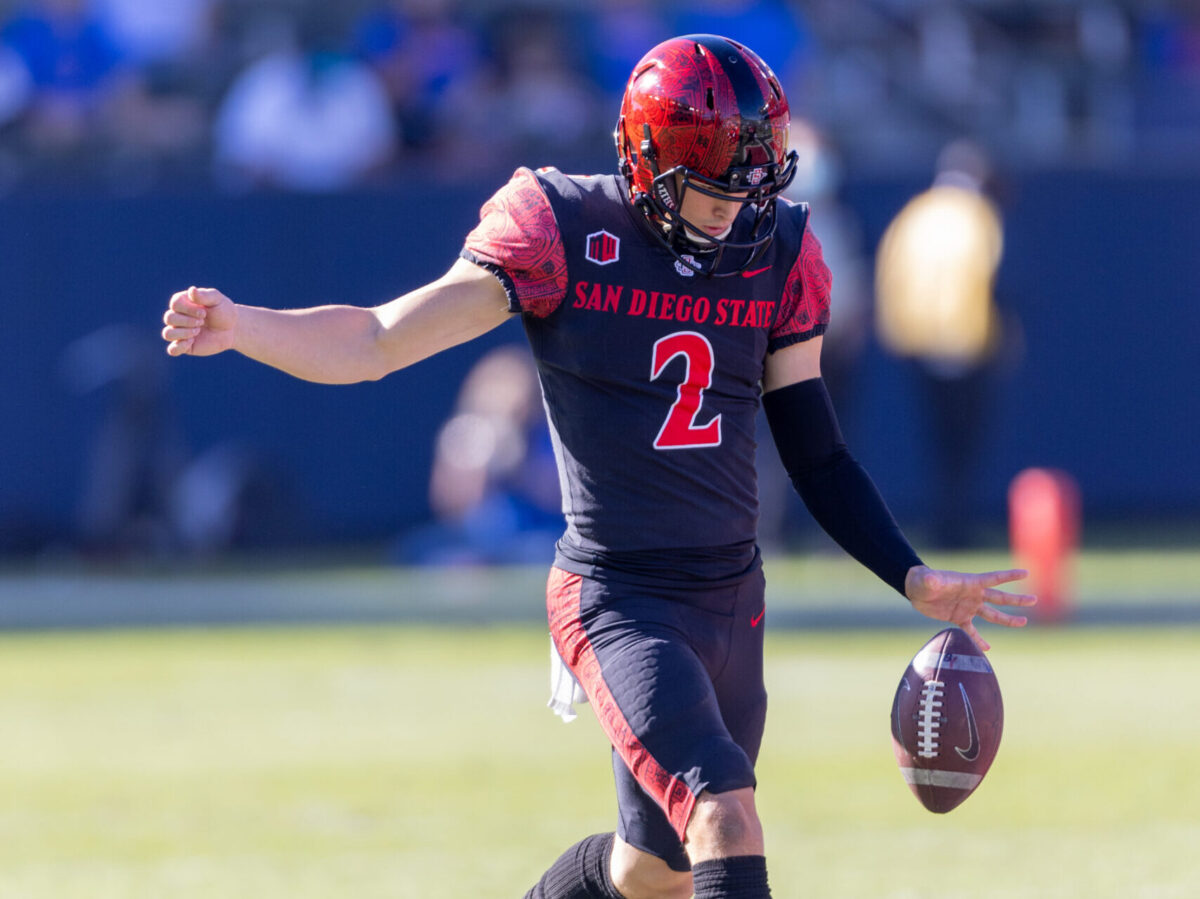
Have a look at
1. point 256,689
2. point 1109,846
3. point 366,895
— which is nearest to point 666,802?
point 366,895

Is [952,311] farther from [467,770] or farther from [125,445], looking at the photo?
Answer: [467,770]

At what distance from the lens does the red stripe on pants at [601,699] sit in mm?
4109

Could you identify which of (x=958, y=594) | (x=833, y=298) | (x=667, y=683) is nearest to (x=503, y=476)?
(x=833, y=298)

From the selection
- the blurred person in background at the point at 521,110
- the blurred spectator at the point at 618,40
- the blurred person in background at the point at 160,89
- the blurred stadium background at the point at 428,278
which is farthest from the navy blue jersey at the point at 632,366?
the blurred spectator at the point at 618,40

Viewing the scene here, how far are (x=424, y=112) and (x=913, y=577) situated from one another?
11483mm

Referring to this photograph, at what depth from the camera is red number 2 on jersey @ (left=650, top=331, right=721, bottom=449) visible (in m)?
4.54

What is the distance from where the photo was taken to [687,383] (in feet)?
15.0

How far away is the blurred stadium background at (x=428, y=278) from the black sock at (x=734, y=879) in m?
6.24

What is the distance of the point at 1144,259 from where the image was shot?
1573cm

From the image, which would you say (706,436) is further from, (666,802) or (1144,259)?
(1144,259)

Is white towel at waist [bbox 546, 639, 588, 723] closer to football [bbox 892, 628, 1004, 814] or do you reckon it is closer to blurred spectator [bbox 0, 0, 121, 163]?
football [bbox 892, 628, 1004, 814]

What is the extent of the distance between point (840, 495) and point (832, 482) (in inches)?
1.7

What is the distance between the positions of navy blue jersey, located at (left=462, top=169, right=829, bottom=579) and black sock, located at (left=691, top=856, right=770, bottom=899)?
2.51ft

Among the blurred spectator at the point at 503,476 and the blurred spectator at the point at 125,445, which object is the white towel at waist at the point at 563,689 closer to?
the blurred spectator at the point at 503,476
